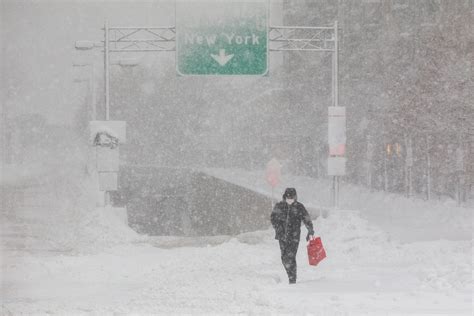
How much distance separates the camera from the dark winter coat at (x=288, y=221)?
12227 millimetres

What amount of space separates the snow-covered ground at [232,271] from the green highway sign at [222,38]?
467 cm

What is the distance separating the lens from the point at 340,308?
9.12 meters

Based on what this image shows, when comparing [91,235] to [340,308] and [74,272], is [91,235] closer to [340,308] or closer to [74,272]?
[74,272]

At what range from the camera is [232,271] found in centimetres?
1373

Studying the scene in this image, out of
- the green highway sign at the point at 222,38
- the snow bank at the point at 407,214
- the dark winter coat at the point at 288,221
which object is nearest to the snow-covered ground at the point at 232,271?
the snow bank at the point at 407,214

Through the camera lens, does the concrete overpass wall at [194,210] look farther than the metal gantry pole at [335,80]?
Yes

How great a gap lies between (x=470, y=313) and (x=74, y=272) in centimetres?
704

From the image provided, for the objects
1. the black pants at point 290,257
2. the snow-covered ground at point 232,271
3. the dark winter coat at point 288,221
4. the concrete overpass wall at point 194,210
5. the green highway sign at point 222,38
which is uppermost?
the green highway sign at point 222,38

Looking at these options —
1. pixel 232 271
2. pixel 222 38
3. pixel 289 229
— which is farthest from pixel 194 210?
pixel 289 229

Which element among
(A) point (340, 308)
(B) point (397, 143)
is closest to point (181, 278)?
(A) point (340, 308)

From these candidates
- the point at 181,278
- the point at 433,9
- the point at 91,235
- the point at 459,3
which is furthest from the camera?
the point at 433,9

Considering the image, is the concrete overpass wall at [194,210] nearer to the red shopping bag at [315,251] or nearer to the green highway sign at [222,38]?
the green highway sign at [222,38]

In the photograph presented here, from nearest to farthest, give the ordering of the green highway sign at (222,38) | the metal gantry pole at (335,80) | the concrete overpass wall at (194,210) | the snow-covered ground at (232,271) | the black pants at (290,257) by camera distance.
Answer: the snow-covered ground at (232,271)
the black pants at (290,257)
the green highway sign at (222,38)
the metal gantry pole at (335,80)
the concrete overpass wall at (194,210)

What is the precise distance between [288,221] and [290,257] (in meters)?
0.54
